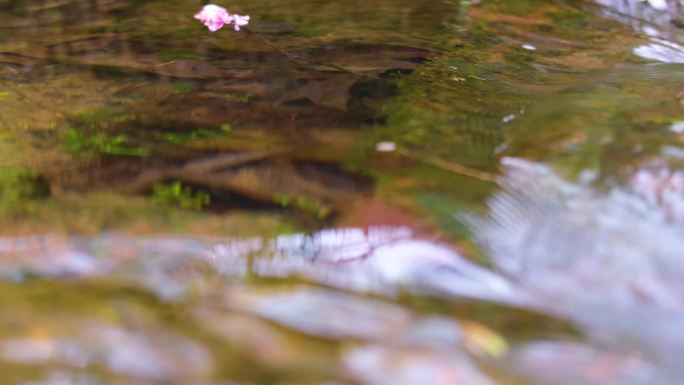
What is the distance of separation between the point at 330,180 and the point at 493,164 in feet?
1.38

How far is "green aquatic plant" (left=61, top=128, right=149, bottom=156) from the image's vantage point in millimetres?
1786

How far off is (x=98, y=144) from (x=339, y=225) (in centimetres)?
84

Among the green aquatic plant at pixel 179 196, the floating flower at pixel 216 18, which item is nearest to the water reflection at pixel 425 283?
the green aquatic plant at pixel 179 196

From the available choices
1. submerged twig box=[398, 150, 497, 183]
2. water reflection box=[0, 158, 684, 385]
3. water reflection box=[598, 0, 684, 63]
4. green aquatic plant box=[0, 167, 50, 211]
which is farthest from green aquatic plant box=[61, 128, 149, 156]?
water reflection box=[598, 0, 684, 63]

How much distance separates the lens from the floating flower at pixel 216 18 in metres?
2.86

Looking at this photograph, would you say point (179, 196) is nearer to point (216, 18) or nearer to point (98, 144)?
point (98, 144)

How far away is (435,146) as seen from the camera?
174 cm

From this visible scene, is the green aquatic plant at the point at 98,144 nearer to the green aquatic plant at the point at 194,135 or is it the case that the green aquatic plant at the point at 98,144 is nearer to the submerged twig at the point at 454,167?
the green aquatic plant at the point at 194,135

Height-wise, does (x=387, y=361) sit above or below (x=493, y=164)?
below

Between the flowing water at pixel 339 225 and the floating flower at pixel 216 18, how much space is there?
1.49 feet

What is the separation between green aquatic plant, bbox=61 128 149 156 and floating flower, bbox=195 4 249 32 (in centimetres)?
114

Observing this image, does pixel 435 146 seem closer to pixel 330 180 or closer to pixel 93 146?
pixel 330 180

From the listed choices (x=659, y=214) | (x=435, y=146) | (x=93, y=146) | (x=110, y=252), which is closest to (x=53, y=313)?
(x=110, y=252)

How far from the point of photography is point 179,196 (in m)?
1.54
